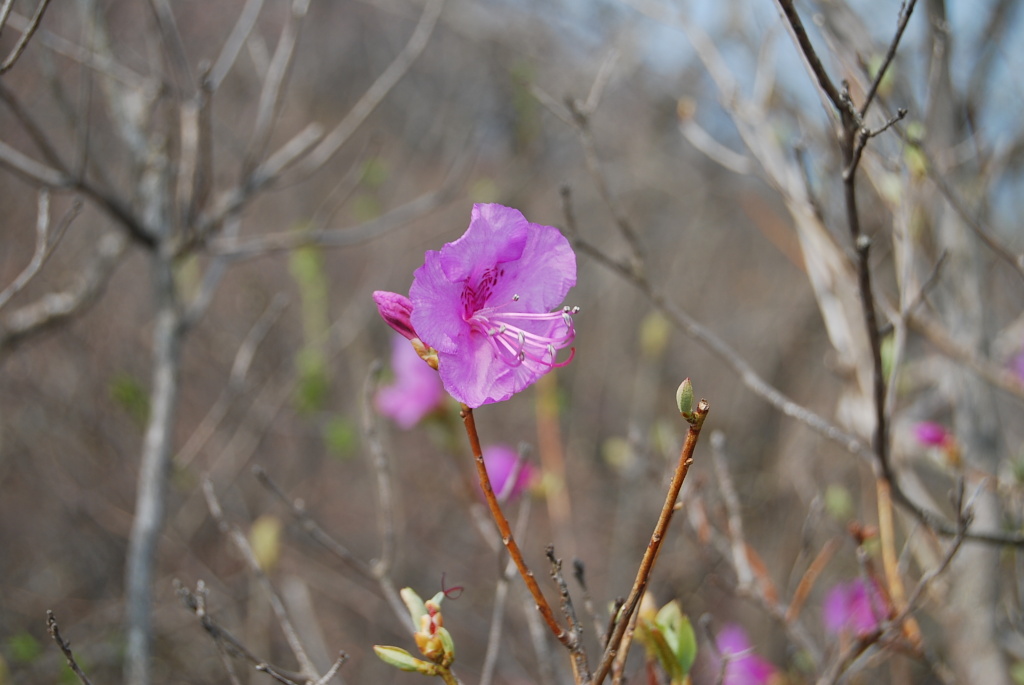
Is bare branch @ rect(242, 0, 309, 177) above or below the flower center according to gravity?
above

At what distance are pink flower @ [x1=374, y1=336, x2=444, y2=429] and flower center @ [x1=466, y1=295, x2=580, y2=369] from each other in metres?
1.48


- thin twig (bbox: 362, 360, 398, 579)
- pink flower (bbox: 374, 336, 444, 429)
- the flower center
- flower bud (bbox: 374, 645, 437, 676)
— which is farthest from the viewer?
pink flower (bbox: 374, 336, 444, 429)

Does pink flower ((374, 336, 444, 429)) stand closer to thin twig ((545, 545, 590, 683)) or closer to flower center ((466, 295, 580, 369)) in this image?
flower center ((466, 295, 580, 369))

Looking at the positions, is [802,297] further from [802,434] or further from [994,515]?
[994,515]

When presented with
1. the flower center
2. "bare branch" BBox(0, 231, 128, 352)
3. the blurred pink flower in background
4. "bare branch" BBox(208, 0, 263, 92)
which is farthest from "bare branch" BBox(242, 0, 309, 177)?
the blurred pink flower in background

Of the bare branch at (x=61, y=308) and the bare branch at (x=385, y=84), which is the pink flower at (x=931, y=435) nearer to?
the bare branch at (x=385, y=84)

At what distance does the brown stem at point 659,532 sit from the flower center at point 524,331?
371mm

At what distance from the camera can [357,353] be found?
4.26 meters

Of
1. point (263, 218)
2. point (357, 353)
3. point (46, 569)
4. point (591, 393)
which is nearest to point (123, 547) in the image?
point (46, 569)

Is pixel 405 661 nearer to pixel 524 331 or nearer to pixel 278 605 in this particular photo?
pixel 278 605

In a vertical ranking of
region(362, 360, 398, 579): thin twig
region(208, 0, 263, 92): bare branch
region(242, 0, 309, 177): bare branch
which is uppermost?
region(208, 0, 263, 92): bare branch

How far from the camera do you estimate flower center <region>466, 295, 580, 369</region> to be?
3.95 feet

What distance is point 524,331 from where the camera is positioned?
1236 mm

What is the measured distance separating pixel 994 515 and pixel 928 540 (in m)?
0.17
